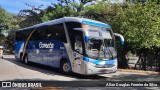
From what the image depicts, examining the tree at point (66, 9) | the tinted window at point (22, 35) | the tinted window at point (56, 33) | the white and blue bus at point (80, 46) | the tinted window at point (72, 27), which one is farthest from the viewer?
the tree at point (66, 9)

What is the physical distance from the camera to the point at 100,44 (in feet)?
48.1

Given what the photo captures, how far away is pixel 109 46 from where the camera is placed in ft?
49.7

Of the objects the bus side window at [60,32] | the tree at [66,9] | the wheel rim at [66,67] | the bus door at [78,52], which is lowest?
the wheel rim at [66,67]

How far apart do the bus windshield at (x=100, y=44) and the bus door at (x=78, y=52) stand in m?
0.43

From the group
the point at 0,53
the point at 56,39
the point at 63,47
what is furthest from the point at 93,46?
the point at 0,53

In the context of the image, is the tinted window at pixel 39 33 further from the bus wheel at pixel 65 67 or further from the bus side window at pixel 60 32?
the bus wheel at pixel 65 67

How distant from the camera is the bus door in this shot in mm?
14312

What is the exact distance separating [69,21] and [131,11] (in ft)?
25.8

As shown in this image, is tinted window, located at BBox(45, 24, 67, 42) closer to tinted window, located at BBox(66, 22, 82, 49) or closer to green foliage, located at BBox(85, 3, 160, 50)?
tinted window, located at BBox(66, 22, 82, 49)

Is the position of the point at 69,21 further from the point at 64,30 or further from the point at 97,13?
the point at 97,13

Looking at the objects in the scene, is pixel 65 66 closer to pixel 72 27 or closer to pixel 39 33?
pixel 72 27

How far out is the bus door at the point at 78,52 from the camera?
14312mm

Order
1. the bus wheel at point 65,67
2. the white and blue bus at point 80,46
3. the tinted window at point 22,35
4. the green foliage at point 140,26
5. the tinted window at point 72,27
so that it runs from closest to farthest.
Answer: the white and blue bus at point 80,46 < the tinted window at point 72,27 < the bus wheel at point 65,67 < the green foliage at point 140,26 < the tinted window at point 22,35

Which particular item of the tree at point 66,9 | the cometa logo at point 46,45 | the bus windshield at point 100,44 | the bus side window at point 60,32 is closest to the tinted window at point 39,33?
the cometa logo at point 46,45
